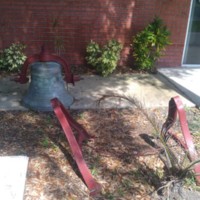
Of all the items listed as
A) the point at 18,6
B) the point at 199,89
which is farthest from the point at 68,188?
the point at 18,6

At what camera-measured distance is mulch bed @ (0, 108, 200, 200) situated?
126 inches

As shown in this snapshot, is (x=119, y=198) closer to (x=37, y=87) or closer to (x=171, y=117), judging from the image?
(x=171, y=117)

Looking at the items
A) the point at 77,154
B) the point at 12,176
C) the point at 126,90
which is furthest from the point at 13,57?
the point at 77,154

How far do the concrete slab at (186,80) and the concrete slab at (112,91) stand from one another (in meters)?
0.09

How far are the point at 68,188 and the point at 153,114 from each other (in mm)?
2096

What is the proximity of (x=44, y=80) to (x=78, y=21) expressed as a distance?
2.12m

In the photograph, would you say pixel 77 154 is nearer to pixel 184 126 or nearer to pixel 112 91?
pixel 184 126

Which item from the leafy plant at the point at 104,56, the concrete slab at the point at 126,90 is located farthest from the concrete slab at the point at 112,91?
the leafy plant at the point at 104,56

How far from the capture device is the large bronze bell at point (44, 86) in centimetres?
461

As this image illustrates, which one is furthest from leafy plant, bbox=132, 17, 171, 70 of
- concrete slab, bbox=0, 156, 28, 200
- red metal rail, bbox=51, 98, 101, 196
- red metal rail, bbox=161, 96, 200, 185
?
concrete slab, bbox=0, 156, 28, 200

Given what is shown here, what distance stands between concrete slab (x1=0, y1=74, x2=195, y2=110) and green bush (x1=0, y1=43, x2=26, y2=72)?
0.97ft

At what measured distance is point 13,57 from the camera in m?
6.09

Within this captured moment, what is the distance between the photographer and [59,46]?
639 centimetres

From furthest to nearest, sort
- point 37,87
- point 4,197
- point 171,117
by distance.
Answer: point 37,87 → point 171,117 → point 4,197
